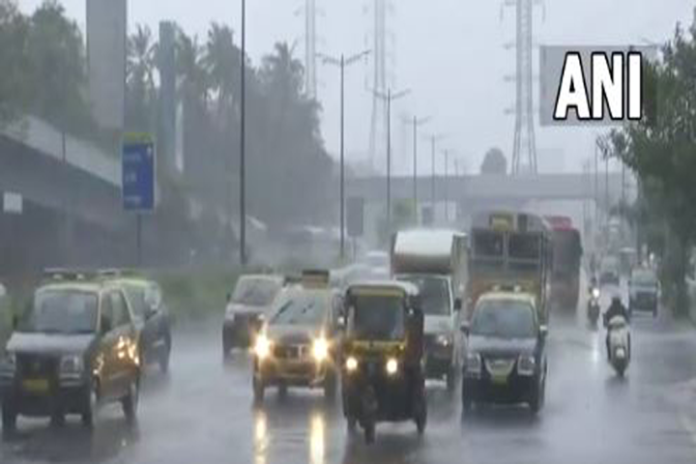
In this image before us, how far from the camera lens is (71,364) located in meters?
26.7

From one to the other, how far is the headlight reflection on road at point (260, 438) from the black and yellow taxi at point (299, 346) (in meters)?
1.99

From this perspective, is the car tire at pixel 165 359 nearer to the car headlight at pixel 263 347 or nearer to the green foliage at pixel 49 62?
the car headlight at pixel 263 347

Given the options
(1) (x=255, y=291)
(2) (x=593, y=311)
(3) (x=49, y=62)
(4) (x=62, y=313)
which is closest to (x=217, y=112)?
(3) (x=49, y=62)

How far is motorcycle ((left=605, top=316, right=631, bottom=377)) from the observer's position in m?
40.2

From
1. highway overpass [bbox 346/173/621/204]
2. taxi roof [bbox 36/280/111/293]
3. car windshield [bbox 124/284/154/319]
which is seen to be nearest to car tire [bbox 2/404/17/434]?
taxi roof [bbox 36/280/111/293]

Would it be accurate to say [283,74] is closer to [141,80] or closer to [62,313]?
[141,80]

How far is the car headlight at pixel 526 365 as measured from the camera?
3084 cm

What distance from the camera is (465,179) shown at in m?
147

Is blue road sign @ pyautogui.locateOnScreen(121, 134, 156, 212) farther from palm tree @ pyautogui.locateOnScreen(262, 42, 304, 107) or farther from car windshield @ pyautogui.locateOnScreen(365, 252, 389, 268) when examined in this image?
palm tree @ pyautogui.locateOnScreen(262, 42, 304, 107)

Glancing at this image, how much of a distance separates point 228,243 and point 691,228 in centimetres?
5291

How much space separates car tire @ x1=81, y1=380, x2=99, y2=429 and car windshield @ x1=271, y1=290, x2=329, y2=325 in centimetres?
674

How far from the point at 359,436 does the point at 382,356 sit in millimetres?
1208

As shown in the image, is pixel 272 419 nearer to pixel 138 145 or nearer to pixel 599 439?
pixel 599 439

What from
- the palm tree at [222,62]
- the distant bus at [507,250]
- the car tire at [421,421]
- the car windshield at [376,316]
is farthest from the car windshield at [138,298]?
the palm tree at [222,62]
